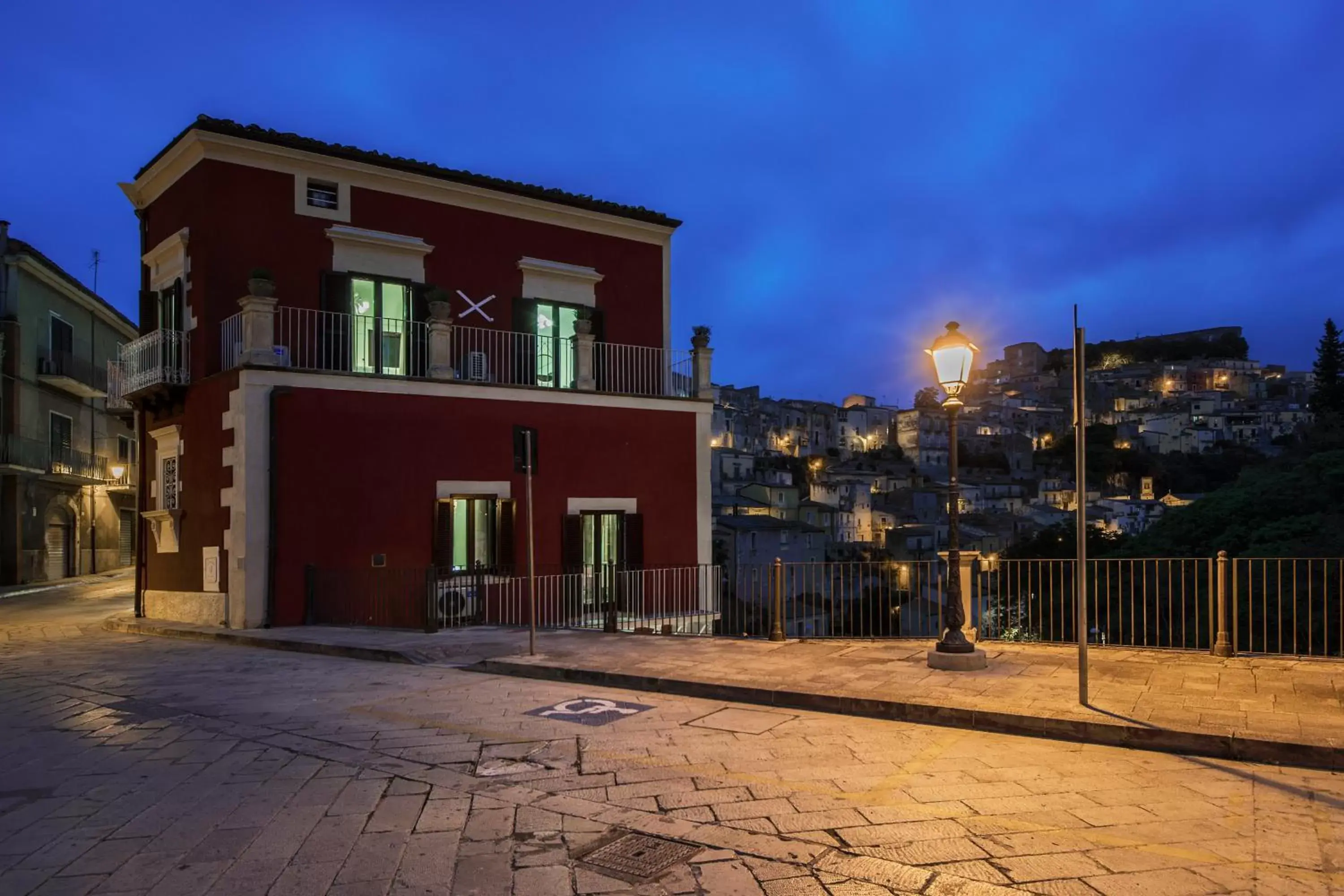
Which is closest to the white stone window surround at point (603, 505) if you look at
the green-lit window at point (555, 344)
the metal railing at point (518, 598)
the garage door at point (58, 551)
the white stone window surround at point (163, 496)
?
the metal railing at point (518, 598)

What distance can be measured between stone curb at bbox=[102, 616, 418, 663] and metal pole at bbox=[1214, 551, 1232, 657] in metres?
8.85

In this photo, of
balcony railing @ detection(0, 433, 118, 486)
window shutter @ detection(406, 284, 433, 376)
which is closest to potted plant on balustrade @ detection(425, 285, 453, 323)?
window shutter @ detection(406, 284, 433, 376)

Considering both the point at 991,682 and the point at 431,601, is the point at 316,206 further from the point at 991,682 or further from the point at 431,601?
the point at 991,682

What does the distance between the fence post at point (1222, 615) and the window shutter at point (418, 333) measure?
481 inches

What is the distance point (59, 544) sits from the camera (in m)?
30.5

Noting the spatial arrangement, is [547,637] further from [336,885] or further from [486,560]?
[336,885]

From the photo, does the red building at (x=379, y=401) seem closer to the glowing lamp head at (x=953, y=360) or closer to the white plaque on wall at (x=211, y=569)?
the white plaque on wall at (x=211, y=569)

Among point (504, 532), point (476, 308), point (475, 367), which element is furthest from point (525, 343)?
point (504, 532)

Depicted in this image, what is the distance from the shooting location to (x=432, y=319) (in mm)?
14977

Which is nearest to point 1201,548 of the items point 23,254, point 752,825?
point 752,825

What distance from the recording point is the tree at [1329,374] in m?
63.3

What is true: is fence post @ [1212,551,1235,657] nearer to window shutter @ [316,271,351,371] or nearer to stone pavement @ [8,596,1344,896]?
stone pavement @ [8,596,1344,896]

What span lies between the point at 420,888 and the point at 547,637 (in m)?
8.28

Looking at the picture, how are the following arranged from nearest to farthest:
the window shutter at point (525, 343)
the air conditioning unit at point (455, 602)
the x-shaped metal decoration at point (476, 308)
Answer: the air conditioning unit at point (455, 602), the x-shaped metal decoration at point (476, 308), the window shutter at point (525, 343)
